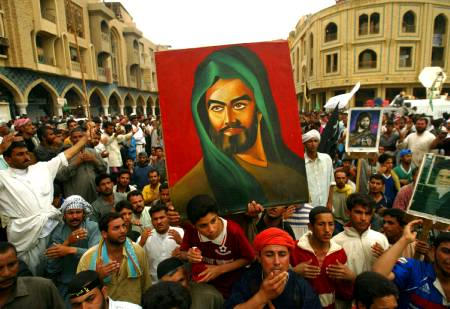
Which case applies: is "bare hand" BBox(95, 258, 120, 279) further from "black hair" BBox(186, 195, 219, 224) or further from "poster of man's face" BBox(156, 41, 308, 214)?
"black hair" BBox(186, 195, 219, 224)

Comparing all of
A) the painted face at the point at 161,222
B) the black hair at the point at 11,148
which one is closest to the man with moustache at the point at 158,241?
the painted face at the point at 161,222

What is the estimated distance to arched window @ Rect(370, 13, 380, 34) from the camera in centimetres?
2614

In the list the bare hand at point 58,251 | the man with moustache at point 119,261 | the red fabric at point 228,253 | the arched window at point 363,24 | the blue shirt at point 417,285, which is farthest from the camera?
the arched window at point 363,24

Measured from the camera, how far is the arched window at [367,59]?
2697cm

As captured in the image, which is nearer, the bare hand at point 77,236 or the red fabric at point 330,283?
the red fabric at point 330,283

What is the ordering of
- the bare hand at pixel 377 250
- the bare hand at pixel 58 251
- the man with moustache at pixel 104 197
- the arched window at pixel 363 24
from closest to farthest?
the bare hand at pixel 377 250, the bare hand at pixel 58 251, the man with moustache at pixel 104 197, the arched window at pixel 363 24

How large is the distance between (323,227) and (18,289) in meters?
2.28

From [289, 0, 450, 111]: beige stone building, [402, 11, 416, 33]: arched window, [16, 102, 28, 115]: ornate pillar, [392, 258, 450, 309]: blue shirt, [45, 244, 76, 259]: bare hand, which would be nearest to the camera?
[392, 258, 450, 309]: blue shirt

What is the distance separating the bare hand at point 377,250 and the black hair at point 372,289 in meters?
0.54

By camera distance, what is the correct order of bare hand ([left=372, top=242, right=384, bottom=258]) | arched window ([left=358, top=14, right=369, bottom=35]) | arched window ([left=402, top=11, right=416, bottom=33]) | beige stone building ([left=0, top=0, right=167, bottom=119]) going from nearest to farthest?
bare hand ([left=372, top=242, right=384, bottom=258])
beige stone building ([left=0, top=0, right=167, bottom=119])
arched window ([left=402, top=11, right=416, bottom=33])
arched window ([left=358, top=14, right=369, bottom=35])

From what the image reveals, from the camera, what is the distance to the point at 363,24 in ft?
87.9

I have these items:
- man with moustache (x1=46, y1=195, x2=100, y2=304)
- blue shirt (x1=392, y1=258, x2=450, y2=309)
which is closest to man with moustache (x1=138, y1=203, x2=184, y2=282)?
man with moustache (x1=46, y1=195, x2=100, y2=304)

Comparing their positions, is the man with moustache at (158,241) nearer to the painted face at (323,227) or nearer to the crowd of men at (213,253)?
the crowd of men at (213,253)

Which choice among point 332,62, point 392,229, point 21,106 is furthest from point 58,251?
point 332,62
